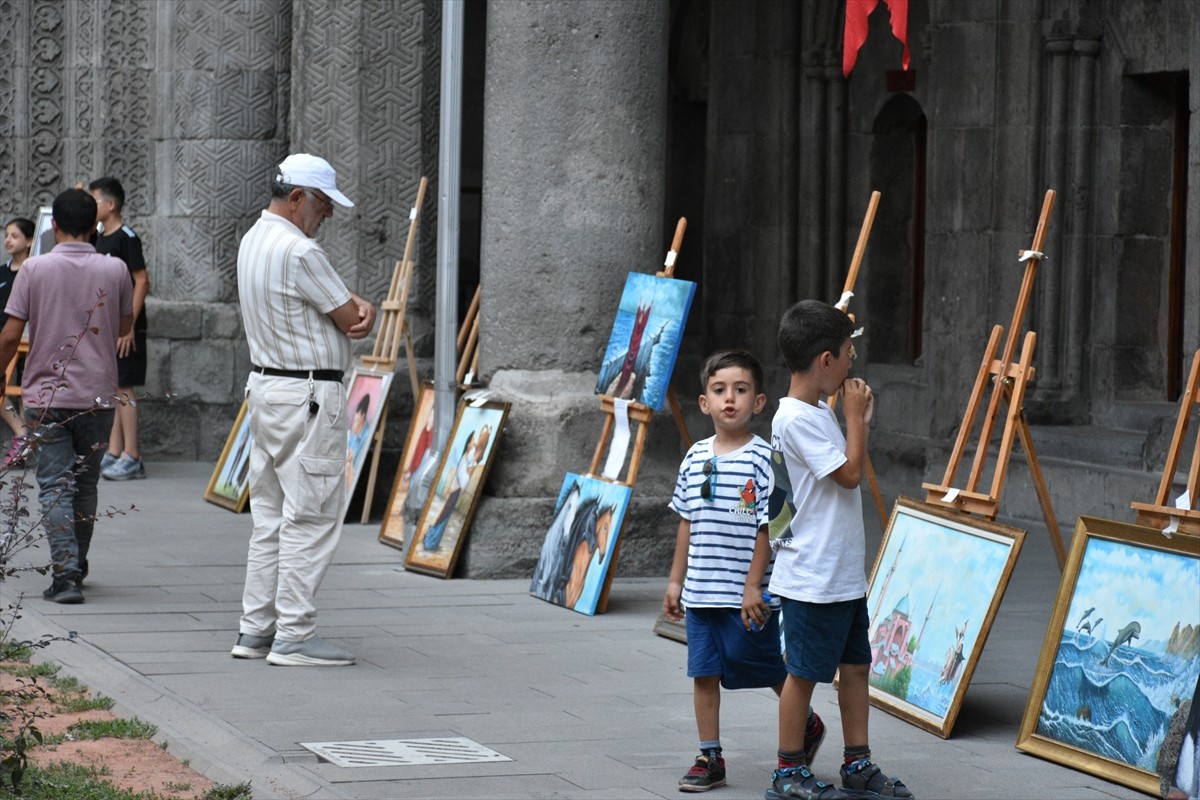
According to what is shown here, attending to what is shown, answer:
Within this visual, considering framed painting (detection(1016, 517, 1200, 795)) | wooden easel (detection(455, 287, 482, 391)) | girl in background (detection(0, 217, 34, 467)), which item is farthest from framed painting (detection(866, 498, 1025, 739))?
girl in background (detection(0, 217, 34, 467))

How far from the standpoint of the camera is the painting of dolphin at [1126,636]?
580 cm

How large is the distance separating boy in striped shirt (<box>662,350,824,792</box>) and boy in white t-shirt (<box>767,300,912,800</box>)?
0.15 metres

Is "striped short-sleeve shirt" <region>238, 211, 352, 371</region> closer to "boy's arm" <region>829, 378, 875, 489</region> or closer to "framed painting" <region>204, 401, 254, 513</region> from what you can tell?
"boy's arm" <region>829, 378, 875, 489</region>

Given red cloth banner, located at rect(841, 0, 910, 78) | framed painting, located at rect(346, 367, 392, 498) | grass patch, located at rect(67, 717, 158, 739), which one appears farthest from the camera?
framed painting, located at rect(346, 367, 392, 498)

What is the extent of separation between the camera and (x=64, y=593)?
8.41m

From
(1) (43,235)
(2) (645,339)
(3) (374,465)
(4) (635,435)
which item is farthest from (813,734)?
(1) (43,235)

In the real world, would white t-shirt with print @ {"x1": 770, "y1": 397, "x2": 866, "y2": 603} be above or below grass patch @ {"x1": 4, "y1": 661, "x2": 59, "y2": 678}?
above

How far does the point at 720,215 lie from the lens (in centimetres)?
1595

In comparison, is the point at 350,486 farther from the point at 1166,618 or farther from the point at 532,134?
the point at 1166,618

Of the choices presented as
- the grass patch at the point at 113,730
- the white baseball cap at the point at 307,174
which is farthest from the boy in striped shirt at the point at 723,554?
the white baseball cap at the point at 307,174

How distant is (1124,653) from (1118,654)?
2 centimetres

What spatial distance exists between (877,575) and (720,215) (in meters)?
9.33

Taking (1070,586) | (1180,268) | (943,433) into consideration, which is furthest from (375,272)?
(1070,586)

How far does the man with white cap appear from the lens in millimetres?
7223
